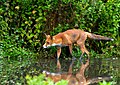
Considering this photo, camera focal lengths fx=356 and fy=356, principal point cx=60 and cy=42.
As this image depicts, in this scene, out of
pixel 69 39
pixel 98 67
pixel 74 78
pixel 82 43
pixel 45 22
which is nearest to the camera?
pixel 74 78

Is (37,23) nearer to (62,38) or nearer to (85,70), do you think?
(62,38)

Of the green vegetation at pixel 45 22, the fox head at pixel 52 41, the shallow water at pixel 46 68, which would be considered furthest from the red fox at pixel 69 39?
the green vegetation at pixel 45 22

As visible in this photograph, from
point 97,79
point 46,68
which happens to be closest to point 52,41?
point 46,68

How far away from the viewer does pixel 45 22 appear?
11812mm

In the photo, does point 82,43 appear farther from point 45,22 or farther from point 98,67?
point 98,67

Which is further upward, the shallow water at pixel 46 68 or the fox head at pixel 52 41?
the fox head at pixel 52 41

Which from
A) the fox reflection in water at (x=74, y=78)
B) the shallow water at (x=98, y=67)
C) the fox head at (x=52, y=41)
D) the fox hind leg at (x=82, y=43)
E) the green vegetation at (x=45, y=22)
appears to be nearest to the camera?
the fox reflection in water at (x=74, y=78)

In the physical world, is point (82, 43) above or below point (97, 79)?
above

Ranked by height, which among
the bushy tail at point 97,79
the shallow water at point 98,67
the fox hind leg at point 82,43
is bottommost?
the shallow water at point 98,67

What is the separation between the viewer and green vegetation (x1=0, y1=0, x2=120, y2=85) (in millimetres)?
11477

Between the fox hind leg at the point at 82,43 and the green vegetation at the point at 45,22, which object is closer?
the fox hind leg at the point at 82,43

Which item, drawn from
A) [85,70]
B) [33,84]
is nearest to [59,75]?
[85,70]

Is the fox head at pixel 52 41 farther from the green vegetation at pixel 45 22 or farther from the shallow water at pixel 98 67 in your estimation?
the green vegetation at pixel 45 22

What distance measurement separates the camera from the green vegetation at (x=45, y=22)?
11.5m
